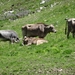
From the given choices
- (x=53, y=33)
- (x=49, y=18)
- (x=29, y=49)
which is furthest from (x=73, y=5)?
(x=29, y=49)

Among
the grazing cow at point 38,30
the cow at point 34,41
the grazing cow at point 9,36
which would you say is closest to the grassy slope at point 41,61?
the cow at point 34,41

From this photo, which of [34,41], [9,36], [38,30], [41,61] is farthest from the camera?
[9,36]

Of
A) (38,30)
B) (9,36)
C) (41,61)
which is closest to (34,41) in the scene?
(38,30)

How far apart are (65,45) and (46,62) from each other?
4.90 m

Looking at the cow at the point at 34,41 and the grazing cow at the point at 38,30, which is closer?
the cow at the point at 34,41

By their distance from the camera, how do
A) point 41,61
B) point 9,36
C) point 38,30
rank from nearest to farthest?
point 41,61
point 38,30
point 9,36

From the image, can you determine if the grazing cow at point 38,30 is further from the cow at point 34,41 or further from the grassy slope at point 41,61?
the grassy slope at point 41,61

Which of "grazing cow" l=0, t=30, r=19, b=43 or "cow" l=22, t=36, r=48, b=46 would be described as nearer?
"cow" l=22, t=36, r=48, b=46

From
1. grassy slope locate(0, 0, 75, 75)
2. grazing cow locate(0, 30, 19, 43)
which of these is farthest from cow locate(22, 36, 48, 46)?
grazing cow locate(0, 30, 19, 43)

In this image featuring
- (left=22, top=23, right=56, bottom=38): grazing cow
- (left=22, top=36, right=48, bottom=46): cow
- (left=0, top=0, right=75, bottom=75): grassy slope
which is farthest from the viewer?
(left=22, top=23, right=56, bottom=38): grazing cow

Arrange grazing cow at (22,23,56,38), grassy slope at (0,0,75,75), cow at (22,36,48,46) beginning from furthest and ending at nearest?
grazing cow at (22,23,56,38) < cow at (22,36,48,46) < grassy slope at (0,0,75,75)

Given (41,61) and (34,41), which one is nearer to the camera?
(41,61)

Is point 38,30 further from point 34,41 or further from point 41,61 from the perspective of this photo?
point 41,61

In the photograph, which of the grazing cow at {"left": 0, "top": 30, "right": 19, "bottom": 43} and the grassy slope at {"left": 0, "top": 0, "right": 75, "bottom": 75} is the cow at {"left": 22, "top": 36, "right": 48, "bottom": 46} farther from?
the grazing cow at {"left": 0, "top": 30, "right": 19, "bottom": 43}
